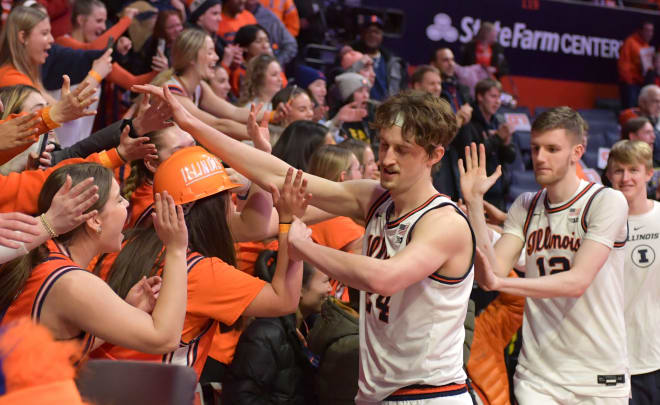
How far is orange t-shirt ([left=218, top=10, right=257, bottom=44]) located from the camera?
9344 mm

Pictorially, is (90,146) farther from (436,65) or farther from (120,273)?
(436,65)

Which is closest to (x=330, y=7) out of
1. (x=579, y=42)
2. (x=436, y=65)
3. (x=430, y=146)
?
(x=436, y=65)

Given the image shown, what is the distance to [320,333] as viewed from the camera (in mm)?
4367

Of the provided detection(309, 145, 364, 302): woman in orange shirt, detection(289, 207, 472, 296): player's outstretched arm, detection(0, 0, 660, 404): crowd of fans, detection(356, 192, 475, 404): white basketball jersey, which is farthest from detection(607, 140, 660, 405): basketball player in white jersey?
detection(289, 207, 472, 296): player's outstretched arm

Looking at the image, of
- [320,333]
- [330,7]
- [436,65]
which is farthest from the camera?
[330,7]

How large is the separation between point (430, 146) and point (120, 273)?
4.60 ft

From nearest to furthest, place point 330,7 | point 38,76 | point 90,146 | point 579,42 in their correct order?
1. point 90,146
2. point 38,76
3. point 330,7
4. point 579,42

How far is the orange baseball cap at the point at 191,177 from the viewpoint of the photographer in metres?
3.51

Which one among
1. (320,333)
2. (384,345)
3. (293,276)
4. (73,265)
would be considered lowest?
(320,333)

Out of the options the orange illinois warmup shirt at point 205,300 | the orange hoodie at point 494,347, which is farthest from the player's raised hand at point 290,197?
the orange hoodie at point 494,347

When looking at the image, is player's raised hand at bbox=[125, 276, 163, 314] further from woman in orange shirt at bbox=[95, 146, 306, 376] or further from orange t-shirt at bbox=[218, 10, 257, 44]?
orange t-shirt at bbox=[218, 10, 257, 44]

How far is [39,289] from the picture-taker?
2.83 metres

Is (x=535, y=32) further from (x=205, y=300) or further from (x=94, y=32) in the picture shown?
(x=205, y=300)

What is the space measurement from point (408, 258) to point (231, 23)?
7.09 m
